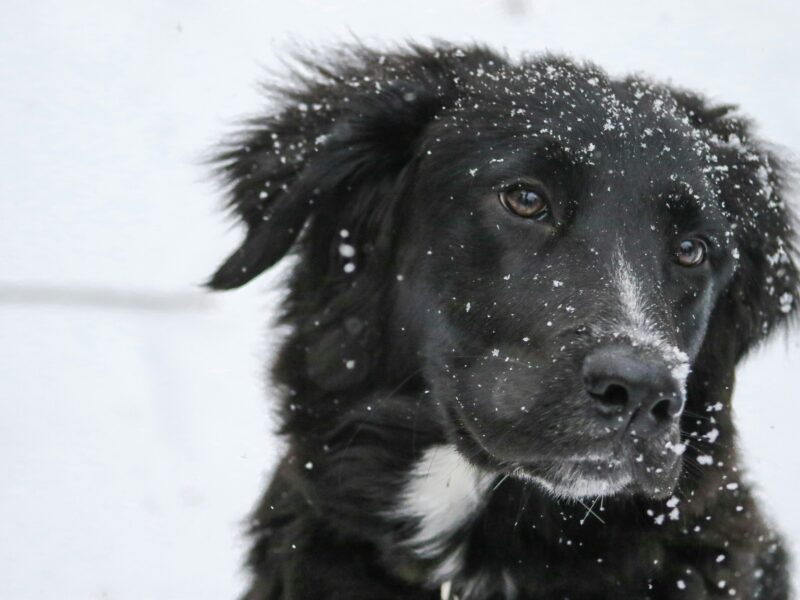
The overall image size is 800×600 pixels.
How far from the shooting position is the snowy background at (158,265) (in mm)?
4395

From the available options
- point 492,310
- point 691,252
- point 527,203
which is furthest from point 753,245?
point 492,310

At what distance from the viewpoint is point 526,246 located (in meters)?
3.01

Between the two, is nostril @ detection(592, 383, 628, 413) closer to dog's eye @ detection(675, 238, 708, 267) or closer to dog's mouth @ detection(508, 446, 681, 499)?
dog's mouth @ detection(508, 446, 681, 499)

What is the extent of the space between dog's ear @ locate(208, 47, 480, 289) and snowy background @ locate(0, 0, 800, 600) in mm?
209

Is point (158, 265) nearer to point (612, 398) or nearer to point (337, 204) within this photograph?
point (337, 204)

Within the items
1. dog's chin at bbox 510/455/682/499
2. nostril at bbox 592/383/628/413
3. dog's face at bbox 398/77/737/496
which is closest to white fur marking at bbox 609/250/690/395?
dog's face at bbox 398/77/737/496

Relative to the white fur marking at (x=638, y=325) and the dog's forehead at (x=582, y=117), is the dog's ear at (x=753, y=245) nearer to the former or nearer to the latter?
the dog's forehead at (x=582, y=117)

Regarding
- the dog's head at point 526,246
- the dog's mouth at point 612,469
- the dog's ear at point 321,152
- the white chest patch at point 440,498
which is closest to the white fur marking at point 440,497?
the white chest patch at point 440,498

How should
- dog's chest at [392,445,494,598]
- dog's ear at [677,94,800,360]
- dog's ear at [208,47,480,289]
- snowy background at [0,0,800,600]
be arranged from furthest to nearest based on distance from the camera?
snowy background at [0,0,800,600] → dog's ear at [677,94,800,360] → dog's ear at [208,47,480,289] → dog's chest at [392,445,494,598]

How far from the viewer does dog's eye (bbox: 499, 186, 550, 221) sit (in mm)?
3051

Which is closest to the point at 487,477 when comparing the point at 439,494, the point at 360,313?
the point at 439,494

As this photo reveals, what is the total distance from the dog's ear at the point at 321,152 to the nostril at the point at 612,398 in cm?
114

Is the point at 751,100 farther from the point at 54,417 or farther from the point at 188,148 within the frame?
the point at 54,417

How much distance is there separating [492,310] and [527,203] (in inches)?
13.0
